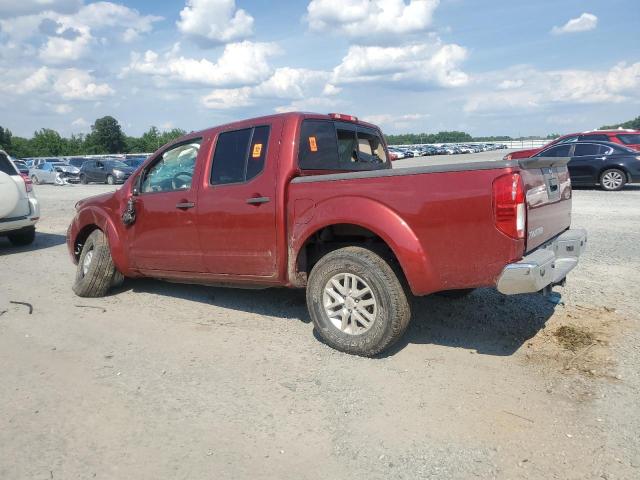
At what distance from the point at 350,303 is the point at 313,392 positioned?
791mm

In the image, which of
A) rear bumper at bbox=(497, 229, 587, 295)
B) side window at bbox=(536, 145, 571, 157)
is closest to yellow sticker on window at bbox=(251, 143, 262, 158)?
rear bumper at bbox=(497, 229, 587, 295)

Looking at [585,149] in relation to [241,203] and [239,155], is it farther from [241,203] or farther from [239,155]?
[241,203]

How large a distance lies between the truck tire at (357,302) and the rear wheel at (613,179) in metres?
13.1

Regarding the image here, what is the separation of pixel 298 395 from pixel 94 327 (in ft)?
8.02

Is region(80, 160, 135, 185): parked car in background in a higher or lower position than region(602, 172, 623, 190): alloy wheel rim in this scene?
higher

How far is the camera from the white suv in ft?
28.8

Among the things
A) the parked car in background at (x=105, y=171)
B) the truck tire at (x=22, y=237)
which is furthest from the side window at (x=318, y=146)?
the parked car in background at (x=105, y=171)

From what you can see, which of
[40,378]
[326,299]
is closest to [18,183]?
[40,378]

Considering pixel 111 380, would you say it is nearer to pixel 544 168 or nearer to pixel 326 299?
pixel 326 299

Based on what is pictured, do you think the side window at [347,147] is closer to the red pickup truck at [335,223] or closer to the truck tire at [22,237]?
the red pickup truck at [335,223]

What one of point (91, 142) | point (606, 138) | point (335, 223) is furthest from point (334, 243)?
point (91, 142)

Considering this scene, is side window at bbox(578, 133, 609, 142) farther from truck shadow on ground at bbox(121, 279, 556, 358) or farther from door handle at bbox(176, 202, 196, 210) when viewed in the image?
door handle at bbox(176, 202, 196, 210)

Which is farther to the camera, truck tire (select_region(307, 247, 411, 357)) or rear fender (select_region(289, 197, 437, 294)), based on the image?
truck tire (select_region(307, 247, 411, 357))

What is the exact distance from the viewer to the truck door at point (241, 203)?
450 cm
